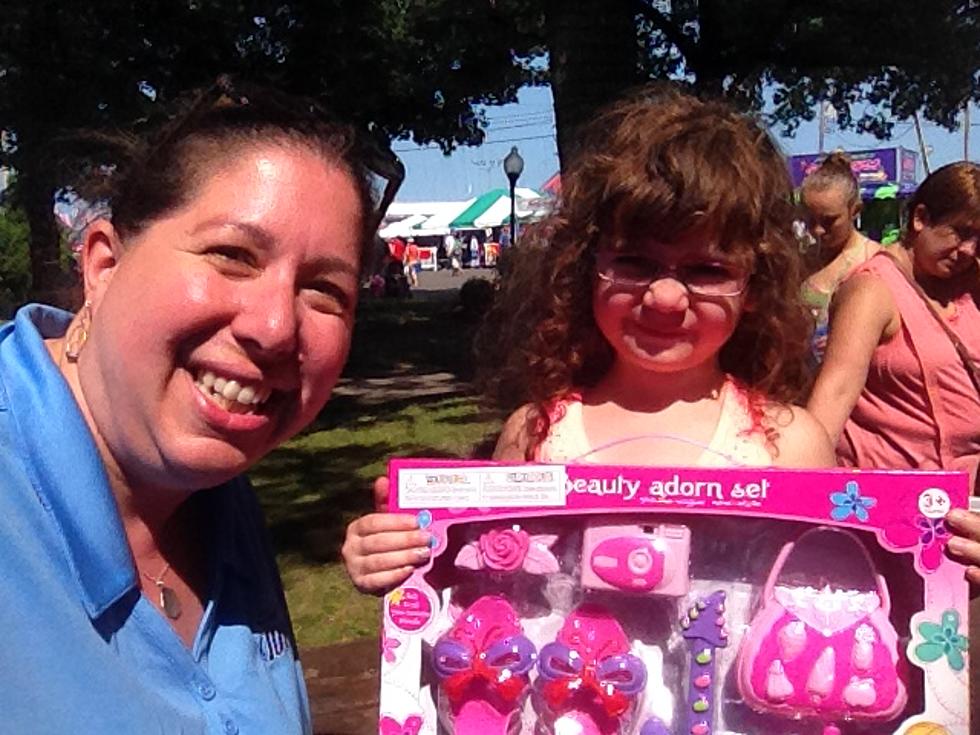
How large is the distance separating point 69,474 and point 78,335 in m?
0.24

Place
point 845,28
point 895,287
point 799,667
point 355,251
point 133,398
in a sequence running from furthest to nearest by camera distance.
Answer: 1. point 845,28
2. point 895,287
3. point 799,667
4. point 355,251
5. point 133,398

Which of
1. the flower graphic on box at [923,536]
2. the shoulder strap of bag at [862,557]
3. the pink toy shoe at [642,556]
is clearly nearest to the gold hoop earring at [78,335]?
the pink toy shoe at [642,556]

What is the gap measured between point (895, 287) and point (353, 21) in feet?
41.4

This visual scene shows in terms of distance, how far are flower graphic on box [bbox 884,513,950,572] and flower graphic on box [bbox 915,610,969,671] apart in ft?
0.29

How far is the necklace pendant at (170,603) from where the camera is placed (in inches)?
71.1

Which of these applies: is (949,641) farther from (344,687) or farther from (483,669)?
(344,687)

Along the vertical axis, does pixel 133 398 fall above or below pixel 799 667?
above

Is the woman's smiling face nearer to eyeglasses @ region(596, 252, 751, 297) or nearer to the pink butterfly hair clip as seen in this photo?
the pink butterfly hair clip

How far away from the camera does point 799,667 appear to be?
6.57 feet

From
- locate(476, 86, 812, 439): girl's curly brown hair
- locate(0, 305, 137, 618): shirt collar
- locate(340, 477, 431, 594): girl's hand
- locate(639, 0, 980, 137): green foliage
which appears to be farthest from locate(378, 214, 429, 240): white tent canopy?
locate(0, 305, 137, 618): shirt collar

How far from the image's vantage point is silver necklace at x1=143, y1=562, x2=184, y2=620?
5.93 ft

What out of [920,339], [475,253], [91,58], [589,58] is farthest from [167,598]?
[475,253]

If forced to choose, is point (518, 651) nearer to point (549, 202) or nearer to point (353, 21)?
point (549, 202)

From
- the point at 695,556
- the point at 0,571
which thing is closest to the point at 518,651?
the point at 695,556
